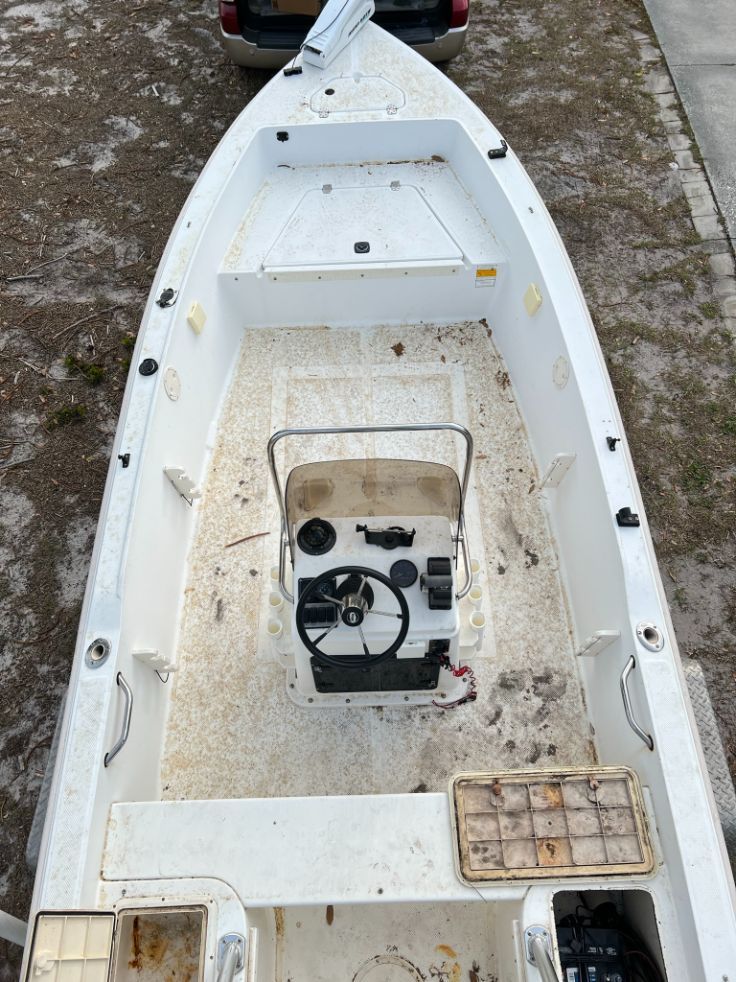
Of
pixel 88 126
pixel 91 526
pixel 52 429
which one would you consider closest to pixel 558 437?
pixel 91 526

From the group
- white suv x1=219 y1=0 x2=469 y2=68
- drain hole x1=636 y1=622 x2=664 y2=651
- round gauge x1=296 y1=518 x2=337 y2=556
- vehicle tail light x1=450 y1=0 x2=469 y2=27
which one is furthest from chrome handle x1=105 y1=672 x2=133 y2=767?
vehicle tail light x1=450 y1=0 x2=469 y2=27

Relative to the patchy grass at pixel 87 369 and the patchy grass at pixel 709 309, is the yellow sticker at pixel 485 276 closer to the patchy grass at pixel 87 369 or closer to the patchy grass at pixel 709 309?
the patchy grass at pixel 709 309

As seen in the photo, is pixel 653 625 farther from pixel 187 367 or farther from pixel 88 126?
pixel 88 126

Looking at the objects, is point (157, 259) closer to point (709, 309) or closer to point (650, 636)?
point (709, 309)

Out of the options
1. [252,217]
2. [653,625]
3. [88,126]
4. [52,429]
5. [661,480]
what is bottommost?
[653,625]

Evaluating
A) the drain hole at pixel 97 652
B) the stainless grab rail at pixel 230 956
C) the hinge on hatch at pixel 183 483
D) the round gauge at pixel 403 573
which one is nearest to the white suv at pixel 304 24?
the hinge on hatch at pixel 183 483

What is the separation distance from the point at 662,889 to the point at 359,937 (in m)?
0.89

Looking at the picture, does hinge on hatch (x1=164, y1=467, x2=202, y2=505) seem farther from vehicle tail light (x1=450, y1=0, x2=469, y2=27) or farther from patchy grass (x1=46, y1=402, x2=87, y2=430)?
vehicle tail light (x1=450, y1=0, x2=469, y2=27)

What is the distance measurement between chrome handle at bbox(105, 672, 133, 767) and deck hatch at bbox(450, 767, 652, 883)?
2.97 ft

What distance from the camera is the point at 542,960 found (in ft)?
4.53

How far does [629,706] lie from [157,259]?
12.0 feet

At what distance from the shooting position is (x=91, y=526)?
302 cm

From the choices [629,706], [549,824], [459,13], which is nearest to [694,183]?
[459,13]

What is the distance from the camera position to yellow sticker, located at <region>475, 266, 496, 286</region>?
2.67m
